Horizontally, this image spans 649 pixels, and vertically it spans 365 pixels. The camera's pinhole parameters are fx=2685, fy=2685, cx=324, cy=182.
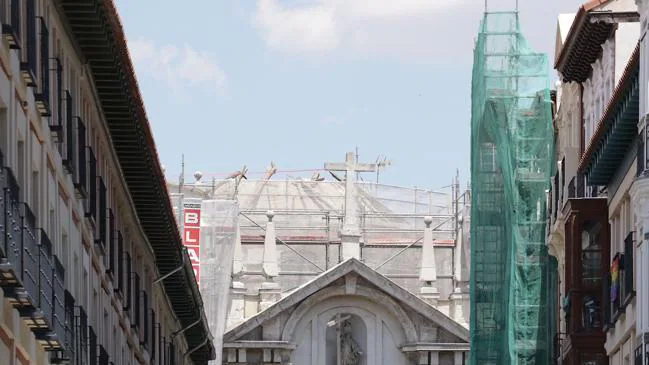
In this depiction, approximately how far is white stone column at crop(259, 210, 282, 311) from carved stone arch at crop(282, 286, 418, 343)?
1.10 m

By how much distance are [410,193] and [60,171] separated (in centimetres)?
8943

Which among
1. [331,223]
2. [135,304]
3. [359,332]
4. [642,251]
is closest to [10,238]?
[642,251]

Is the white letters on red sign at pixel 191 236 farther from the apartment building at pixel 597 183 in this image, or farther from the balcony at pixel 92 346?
the balcony at pixel 92 346

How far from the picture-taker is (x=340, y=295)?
105312 mm

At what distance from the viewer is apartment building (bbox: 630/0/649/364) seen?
129ft

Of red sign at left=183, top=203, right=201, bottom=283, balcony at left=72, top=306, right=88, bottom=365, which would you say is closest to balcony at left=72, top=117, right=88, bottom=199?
balcony at left=72, top=306, right=88, bottom=365

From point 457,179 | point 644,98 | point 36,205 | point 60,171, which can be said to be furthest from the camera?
point 457,179

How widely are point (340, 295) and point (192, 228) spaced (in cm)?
1632

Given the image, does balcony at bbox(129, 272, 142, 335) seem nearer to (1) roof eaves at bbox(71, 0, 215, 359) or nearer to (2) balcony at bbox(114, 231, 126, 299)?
(1) roof eaves at bbox(71, 0, 215, 359)

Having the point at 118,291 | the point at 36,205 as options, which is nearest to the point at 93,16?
the point at 36,205

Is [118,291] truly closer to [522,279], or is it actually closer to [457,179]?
[522,279]

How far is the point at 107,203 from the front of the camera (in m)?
43.8

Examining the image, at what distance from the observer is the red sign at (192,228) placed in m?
89.6

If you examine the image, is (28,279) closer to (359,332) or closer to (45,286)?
(45,286)
